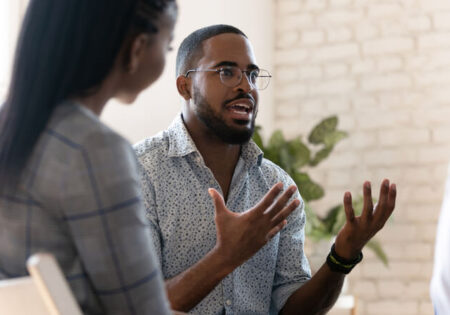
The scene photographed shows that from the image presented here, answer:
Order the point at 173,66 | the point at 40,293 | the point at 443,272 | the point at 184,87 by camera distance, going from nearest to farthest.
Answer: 1. the point at 40,293
2. the point at 443,272
3. the point at 184,87
4. the point at 173,66

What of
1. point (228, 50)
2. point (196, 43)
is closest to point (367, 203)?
point (228, 50)

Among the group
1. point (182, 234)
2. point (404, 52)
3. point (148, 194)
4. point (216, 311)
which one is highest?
point (404, 52)

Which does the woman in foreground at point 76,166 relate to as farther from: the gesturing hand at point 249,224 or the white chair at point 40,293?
the gesturing hand at point 249,224

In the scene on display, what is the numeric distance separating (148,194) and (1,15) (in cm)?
98

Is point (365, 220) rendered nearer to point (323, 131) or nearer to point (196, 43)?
point (196, 43)

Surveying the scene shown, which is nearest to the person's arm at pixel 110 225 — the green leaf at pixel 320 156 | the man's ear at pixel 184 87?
the man's ear at pixel 184 87

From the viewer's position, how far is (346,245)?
158 centimetres

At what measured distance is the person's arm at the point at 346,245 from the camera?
4.91ft

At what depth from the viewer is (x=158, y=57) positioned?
870 millimetres

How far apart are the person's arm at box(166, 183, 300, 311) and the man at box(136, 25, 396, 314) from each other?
5cm

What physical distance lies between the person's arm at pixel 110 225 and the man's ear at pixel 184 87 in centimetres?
116

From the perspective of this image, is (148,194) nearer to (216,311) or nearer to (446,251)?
(216,311)

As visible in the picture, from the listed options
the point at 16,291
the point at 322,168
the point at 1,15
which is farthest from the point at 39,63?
Result: the point at 322,168

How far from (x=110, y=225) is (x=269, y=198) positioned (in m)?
0.59
